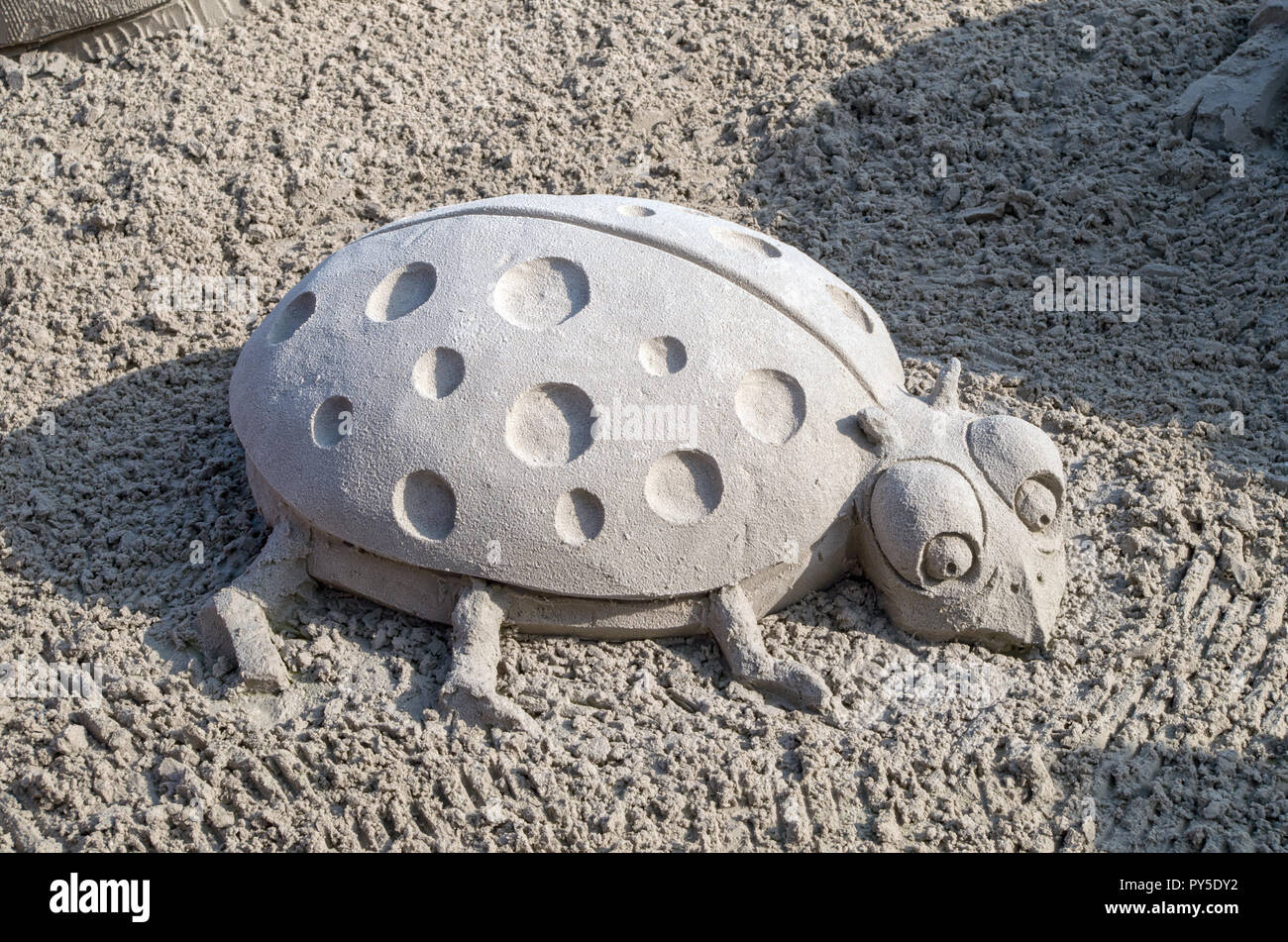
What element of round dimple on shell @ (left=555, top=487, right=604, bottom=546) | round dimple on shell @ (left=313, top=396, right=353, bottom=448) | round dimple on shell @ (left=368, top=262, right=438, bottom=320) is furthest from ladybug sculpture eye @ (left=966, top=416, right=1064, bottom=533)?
round dimple on shell @ (left=313, top=396, right=353, bottom=448)

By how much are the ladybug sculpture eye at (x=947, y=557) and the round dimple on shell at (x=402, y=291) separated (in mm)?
1493

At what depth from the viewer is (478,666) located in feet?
12.0

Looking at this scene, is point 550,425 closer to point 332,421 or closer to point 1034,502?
point 332,421

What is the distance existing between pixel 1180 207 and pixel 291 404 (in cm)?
348

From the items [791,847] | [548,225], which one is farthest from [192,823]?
[548,225]

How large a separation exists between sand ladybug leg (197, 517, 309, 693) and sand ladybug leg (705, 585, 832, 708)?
1.13m

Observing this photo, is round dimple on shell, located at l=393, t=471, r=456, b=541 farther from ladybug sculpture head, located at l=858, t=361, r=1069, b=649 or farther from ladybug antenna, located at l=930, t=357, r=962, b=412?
ladybug antenna, located at l=930, t=357, r=962, b=412

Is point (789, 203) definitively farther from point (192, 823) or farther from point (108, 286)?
point (192, 823)

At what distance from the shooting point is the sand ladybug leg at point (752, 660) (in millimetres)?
3680

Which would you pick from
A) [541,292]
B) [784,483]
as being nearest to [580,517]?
[784,483]

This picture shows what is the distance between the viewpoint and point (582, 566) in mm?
3596

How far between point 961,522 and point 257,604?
1.87m

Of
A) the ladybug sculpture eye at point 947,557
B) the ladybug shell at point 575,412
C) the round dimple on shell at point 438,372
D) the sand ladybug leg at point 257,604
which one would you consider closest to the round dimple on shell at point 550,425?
the ladybug shell at point 575,412

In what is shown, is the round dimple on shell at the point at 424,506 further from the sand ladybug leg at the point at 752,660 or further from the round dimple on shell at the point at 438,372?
the sand ladybug leg at the point at 752,660
